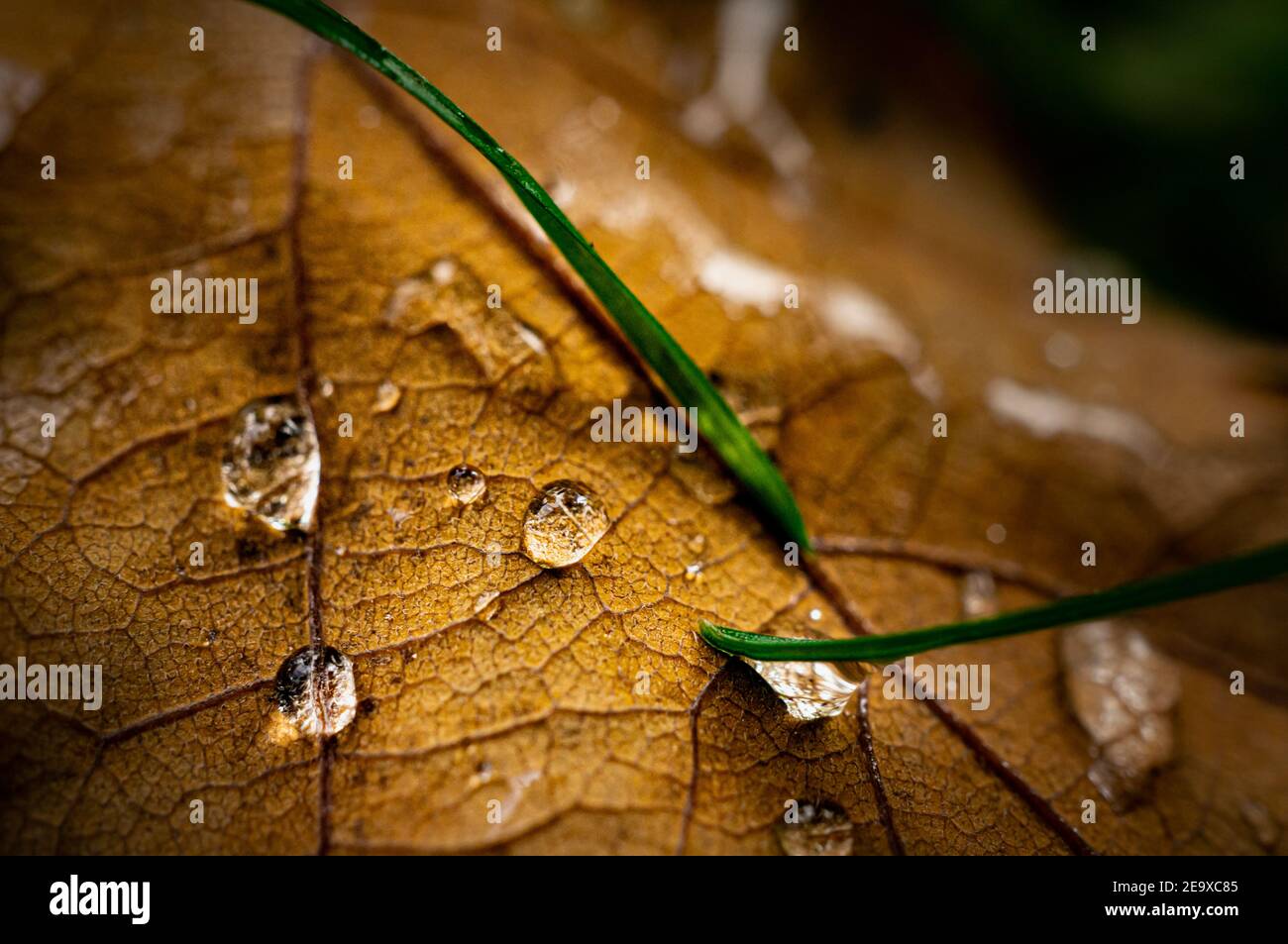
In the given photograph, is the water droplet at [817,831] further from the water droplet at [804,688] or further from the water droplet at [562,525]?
the water droplet at [562,525]

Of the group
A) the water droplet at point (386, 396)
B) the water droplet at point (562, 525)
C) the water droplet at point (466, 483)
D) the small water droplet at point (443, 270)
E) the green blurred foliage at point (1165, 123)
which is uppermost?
the green blurred foliage at point (1165, 123)

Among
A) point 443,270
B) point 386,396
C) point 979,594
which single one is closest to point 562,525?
point 386,396

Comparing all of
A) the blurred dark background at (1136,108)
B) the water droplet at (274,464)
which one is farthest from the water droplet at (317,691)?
the blurred dark background at (1136,108)

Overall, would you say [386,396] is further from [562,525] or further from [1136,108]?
[1136,108]

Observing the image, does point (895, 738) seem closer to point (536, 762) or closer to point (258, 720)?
point (536, 762)

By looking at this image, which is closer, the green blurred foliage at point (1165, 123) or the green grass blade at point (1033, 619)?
the green grass blade at point (1033, 619)

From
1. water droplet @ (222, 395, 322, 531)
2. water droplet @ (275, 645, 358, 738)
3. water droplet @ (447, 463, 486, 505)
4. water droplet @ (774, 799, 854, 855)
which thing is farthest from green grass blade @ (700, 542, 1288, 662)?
water droplet @ (222, 395, 322, 531)
